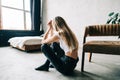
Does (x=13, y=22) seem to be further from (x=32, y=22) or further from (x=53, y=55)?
(x=53, y=55)

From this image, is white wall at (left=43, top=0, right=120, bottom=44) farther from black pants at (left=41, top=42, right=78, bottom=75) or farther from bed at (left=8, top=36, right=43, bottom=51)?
black pants at (left=41, top=42, right=78, bottom=75)

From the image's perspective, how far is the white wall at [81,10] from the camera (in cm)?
384

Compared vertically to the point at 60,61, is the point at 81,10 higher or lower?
higher

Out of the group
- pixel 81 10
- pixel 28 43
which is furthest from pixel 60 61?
pixel 81 10

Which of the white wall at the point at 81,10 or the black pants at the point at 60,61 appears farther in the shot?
the white wall at the point at 81,10

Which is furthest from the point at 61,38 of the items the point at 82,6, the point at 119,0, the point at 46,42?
the point at 82,6

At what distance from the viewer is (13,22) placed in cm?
520

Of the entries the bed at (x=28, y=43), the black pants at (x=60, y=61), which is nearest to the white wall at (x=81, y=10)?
the bed at (x=28, y=43)

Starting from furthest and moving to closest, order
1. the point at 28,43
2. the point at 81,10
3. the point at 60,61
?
the point at 81,10 → the point at 28,43 → the point at 60,61

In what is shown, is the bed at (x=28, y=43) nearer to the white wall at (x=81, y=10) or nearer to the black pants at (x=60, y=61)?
the white wall at (x=81, y=10)

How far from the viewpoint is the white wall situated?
12.6 ft

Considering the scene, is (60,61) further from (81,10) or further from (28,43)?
(81,10)

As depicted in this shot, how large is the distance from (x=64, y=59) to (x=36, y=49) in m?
2.17

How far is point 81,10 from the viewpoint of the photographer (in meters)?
4.42
